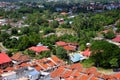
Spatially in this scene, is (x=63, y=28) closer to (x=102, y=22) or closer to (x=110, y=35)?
(x=102, y=22)

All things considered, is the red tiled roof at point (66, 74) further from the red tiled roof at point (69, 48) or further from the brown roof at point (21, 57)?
the red tiled roof at point (69, 48)

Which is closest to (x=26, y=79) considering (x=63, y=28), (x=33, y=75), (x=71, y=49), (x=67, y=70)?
(x=33, y=75)

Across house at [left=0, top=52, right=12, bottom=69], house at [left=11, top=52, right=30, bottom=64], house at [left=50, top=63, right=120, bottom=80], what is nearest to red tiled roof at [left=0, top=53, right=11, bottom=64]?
house at [left=0, top=52, right=12, bottom=69]

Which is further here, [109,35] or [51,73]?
[109,35]

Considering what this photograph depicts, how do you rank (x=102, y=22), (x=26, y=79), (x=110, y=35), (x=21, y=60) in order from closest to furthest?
(x=26, y=79) → (x=21, y=60) → (x=110, y=35) → (x=102, y=22)

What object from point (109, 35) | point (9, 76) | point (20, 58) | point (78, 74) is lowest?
point (109, 35)

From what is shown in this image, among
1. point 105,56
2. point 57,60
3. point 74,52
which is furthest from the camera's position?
point 74,52

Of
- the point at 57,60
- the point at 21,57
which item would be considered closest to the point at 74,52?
the point at 57,60

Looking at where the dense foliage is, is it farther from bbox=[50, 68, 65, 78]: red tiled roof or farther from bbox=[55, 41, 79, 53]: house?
bbox=[55, 41, 79, 53]: house

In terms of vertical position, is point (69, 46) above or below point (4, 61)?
below

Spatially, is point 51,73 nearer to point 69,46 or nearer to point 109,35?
point 69,46

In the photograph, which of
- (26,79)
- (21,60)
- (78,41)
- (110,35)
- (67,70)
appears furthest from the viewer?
(110,35)
